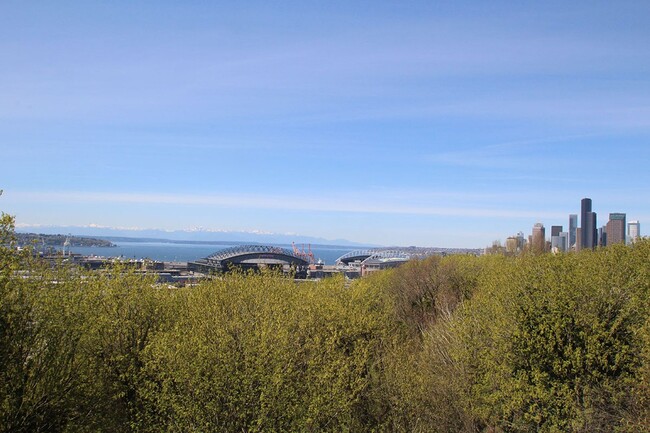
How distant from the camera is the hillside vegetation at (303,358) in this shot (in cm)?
2152

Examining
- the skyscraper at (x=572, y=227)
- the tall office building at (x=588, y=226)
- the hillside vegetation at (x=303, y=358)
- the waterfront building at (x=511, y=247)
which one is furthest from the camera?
the skyscraper at (x=572, y=227)

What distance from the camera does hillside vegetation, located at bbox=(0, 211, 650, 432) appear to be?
21.5m

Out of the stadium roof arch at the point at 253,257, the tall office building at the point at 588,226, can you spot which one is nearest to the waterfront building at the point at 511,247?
the tall office building at the point at 588,226

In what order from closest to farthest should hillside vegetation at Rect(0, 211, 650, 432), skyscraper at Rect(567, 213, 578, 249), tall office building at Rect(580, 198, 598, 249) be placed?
hillside vegetation at Rect(0, 211, 650, 432) → tall office building at Rect(580, 198, 598, 249) → skyscraper at Rect(567, 213, 578, 249)

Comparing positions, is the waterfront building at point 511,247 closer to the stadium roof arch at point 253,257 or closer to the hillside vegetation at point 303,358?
the hillside vegetation at point 303,358

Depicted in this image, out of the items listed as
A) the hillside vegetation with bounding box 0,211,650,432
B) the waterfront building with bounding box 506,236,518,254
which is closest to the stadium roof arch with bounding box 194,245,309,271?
the waterfront building with bounding box 506,236,518,254

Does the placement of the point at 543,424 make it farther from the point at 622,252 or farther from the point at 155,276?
the point at 155,276

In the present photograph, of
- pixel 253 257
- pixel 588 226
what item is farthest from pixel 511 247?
pixel 253 257

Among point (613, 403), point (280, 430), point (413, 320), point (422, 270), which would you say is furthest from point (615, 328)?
point (422, 270)

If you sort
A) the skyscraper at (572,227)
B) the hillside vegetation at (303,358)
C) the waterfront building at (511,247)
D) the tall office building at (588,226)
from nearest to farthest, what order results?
the hillside vegetation at (303,358), the waterfront building at (511,247), the tall office building at (588,226), the skyscraper at (572,227)

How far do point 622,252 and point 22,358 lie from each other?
32540mm

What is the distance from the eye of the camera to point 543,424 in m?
26.0

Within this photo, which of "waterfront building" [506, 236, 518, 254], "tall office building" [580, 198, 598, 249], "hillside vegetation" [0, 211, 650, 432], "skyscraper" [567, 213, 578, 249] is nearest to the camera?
"hillside vegetation" [0, 211, 650, 432]

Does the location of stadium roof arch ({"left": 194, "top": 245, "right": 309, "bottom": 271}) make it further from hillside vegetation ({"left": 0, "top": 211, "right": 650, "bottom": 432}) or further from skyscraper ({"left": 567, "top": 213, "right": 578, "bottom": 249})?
hillside vegetation ({"left": 0, "top": 211, "right": 650, "bottom": 432})
